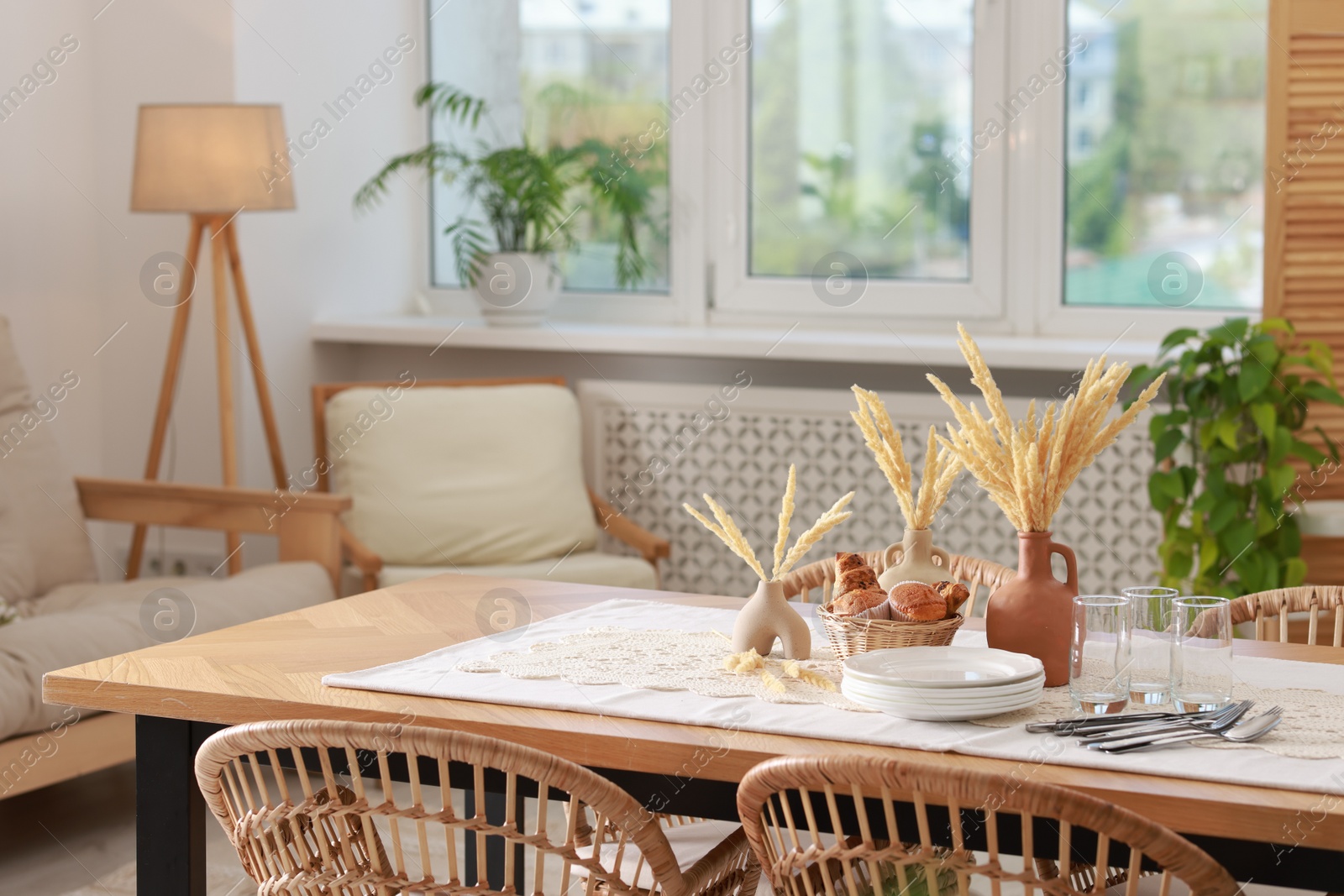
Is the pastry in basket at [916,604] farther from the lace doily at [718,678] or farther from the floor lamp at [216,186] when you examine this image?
the floor lamp at [216,186]

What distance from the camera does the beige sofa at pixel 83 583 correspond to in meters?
2.52

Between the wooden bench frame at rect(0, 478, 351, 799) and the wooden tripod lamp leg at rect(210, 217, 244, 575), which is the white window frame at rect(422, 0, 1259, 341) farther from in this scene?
the wooden bench frame at rect(0, 478, 351, 799)

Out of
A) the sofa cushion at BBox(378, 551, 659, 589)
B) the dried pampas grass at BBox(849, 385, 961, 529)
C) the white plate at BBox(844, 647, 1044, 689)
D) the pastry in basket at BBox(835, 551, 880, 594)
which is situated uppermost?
the dried pampas grass at BBox(849, 385, 961, 529)

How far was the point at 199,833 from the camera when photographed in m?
1.54

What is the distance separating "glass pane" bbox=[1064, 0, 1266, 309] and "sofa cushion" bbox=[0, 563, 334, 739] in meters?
1.99

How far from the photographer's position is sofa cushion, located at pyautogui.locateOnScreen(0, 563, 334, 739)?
2494 mm

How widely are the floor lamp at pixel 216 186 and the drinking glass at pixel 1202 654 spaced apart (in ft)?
8.16

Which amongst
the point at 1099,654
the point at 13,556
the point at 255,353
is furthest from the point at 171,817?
the point at 255,353

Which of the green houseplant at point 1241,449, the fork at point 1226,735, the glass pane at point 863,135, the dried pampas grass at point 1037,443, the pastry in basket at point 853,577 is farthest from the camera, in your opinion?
the glass pane at point 863,135

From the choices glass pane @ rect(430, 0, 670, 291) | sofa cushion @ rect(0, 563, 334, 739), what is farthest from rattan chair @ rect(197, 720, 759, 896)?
glass pane @ rect(430, 0, 670, 291)

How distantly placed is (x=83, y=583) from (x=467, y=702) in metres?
2.09

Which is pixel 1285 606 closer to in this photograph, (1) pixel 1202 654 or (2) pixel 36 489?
(1) pixel 1202 654

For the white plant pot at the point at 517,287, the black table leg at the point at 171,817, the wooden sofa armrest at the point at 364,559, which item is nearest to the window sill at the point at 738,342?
the white plant pot at the point at 517,287

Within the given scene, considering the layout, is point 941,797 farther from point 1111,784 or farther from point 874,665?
point 874,665
